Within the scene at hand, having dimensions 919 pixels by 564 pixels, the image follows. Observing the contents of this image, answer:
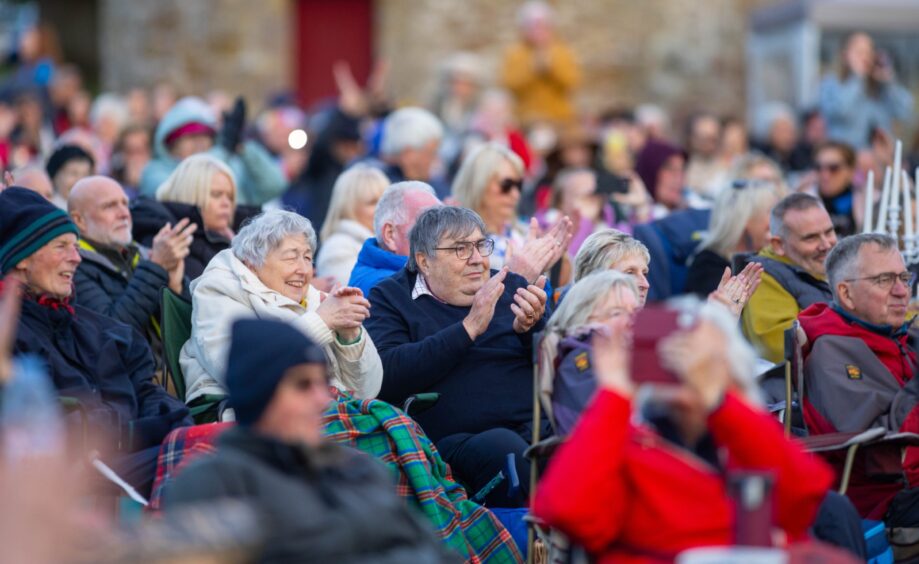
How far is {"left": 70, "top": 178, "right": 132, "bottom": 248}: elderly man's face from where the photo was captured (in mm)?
6766

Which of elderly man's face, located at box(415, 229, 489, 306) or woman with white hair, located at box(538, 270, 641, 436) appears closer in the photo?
woman with white hair, located at box(538, 270, 641, 436)

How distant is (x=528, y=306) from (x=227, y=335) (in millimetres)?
1183

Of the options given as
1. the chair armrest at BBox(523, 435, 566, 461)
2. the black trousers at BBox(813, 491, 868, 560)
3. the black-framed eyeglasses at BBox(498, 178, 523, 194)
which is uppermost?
the black-framed eyeglasses at BBox(498, 178, 523, 194)

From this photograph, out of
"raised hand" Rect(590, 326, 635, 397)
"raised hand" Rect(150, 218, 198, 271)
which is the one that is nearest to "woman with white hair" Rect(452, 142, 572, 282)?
"raised hand" Rect(150, 218, 198, 271)

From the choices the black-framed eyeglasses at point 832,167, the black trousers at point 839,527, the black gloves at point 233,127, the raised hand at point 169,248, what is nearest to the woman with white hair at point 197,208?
the raised hand at point 169,248

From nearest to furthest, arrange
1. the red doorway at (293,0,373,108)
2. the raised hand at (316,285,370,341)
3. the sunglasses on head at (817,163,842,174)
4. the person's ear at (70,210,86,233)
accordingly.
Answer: the raised hand at (316,285,370,341)
the person's ear at (70,210,86,233)
the sunglasses on head at (817,163,842,174)
the red doorway at (293,0,373,108)

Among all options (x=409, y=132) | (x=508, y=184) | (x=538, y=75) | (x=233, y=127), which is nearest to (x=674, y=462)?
(x=508, y=184)

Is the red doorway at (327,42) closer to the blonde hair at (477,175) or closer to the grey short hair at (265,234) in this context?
the blonde hair at (477,175)

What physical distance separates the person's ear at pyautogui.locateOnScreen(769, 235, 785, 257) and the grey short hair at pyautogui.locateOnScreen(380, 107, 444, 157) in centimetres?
290

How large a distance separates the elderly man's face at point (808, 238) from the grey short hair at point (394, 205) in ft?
5.54

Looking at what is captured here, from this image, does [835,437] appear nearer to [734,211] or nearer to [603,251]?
[603,251]

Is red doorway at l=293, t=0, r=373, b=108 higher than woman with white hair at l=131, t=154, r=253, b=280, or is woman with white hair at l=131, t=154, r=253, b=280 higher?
red doorway at l=293, t=0, r=373, b=108

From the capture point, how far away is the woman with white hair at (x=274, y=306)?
550 centimetres

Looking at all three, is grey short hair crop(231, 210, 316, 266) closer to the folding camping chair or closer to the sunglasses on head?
the folding camping chair
